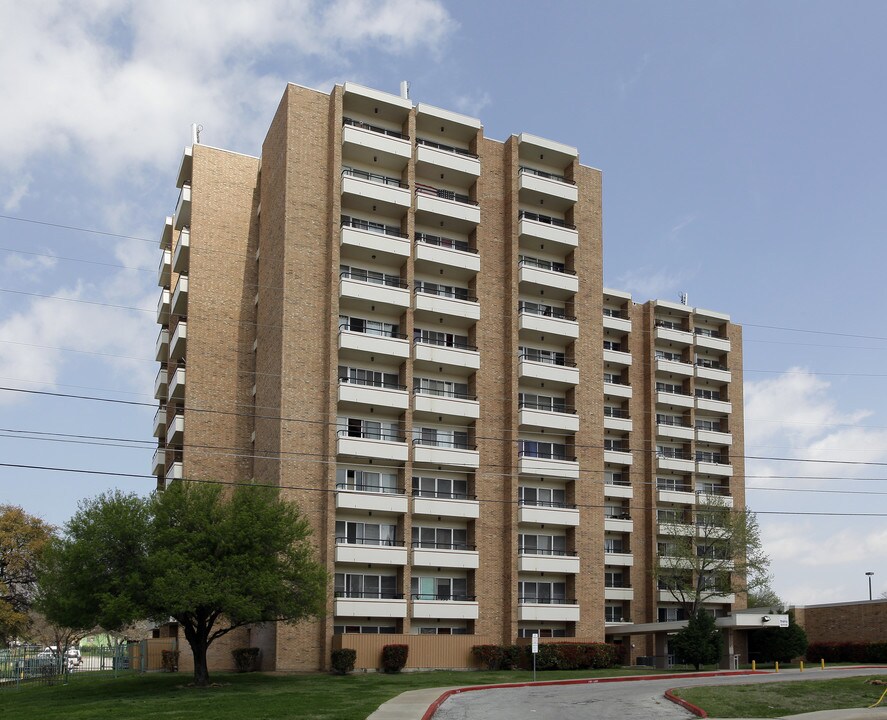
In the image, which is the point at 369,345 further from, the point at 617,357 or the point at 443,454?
the point at 617,357

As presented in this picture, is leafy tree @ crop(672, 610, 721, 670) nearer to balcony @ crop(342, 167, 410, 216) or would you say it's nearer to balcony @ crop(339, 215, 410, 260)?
balcony @ crop(339, 215, 410, 260)

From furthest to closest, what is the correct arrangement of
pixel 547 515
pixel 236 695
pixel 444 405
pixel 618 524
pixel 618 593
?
pixel 618 524, pixel 618 593, pixel 547 515, pixel 444 405, pixel 236 695

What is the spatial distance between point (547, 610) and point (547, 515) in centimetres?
598

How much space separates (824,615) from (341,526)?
44.3 metres

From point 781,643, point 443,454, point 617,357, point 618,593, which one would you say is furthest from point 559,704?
point 617,357

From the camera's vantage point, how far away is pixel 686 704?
34.1 metres

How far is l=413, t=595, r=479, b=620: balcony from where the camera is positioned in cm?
6022

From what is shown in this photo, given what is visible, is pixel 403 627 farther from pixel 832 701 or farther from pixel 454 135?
pixel 454 135

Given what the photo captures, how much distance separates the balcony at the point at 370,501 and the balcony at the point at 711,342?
149ft

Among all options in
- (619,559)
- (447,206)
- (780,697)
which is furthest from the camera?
(619,559)

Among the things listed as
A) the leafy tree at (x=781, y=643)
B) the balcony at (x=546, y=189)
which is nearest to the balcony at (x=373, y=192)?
the balcony at (x=546, y=189)

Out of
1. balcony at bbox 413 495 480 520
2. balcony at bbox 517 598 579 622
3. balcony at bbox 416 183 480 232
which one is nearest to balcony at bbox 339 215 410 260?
balcony at bbox 416 183 480 232

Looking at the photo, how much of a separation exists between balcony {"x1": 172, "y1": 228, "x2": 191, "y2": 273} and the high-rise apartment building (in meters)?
0.21

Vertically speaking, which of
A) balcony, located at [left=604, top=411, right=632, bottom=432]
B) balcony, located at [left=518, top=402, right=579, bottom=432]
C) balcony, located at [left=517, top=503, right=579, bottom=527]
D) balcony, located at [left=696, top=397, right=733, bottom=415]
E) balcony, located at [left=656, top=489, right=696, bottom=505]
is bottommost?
balcony, located at [left=517, top=503, right=579, bottom=527]
